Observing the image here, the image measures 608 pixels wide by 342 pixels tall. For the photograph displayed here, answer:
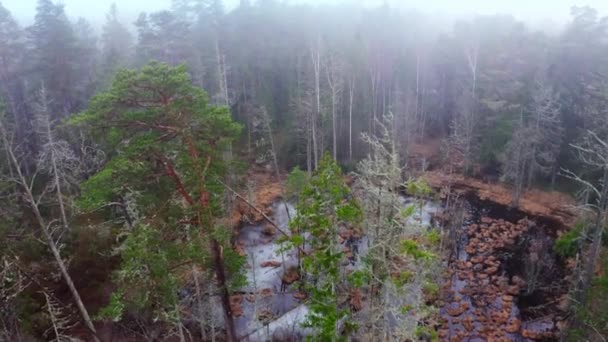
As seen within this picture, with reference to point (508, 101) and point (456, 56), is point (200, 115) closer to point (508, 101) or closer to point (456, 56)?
point (508, 101)

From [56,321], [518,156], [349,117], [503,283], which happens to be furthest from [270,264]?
[518,156]

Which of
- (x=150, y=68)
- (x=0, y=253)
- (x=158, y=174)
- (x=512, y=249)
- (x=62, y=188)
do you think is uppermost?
(x=150, y=68)

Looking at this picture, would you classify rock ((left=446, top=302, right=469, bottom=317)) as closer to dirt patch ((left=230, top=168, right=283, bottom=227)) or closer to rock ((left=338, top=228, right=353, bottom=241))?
rock ((left=338, top=228, right=353, bottom=241))

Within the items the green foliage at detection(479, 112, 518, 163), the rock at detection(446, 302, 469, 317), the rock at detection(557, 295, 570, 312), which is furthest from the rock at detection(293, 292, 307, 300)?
the green foliage at detection(479, 112, 518, 163)

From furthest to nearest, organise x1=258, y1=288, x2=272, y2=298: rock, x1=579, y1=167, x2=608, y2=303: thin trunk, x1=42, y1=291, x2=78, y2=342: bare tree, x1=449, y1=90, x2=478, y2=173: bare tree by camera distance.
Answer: x1=449, y1=90, x2=478, y2=173: bare tree < x1=258, y1=288, x2=272, y2=298: rock < x1=579, y1=167, x2=608, y2=303: thin trunk < x1=42, y1=291, x2=78, y2=342: bare tree

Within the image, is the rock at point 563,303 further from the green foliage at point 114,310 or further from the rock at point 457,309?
the green foliage at point 114,310

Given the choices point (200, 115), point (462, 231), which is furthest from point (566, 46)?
point (200, 115)

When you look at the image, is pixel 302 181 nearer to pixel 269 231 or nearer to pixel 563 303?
pixel 269 231
